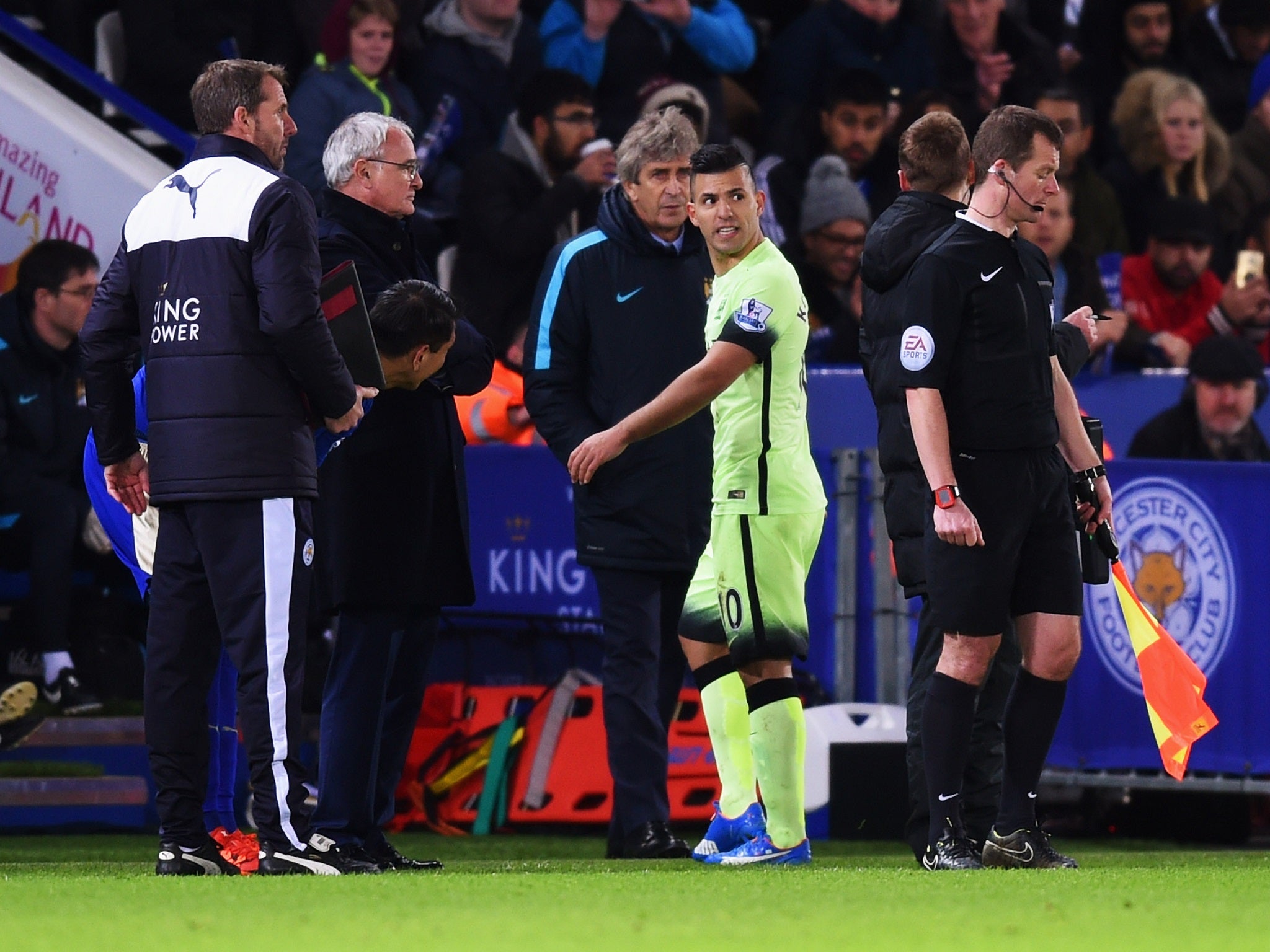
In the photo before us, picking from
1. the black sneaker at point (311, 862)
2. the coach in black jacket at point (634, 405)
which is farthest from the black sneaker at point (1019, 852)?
the black sneaker at point (311, 862)

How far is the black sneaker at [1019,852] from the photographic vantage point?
20.9ft

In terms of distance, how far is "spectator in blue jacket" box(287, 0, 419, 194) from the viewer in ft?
36.2

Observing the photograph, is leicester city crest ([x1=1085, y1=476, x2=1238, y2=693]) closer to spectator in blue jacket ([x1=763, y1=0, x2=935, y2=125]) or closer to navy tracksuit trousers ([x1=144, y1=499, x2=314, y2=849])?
navy tracksuit trousers ([x1=144, y1=499, x2=314, y2=849])

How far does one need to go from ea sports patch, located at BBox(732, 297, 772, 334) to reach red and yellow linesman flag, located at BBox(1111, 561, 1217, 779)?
4.18 feet

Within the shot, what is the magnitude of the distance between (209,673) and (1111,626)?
14.2 ft

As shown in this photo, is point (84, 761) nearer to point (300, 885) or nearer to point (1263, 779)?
point (300, 885)

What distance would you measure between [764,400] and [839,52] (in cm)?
709

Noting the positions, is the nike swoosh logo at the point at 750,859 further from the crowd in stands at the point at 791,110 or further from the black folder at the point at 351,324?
the crowd in stands at the point at 791,110

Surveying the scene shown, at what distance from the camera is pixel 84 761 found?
30.1ft

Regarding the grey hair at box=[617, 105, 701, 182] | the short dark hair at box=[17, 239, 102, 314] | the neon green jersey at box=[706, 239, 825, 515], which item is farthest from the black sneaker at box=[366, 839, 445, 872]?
the short dark hair at box=[17, 239, 102, 314]

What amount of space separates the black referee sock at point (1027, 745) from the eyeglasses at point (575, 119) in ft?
18.7

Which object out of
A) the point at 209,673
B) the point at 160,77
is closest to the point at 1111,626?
the point at 209,673

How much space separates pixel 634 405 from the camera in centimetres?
760

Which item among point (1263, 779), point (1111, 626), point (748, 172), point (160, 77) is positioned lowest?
point (1263, 779)
